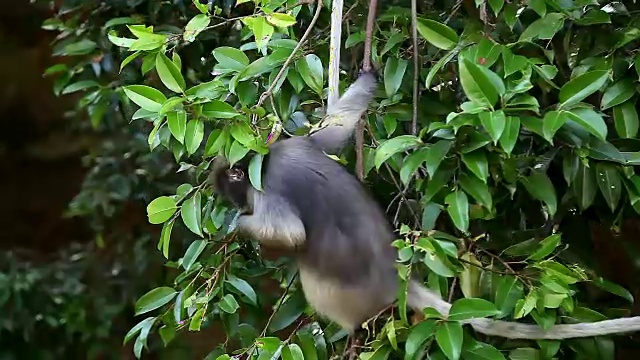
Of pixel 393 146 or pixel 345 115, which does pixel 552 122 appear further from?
pixel 345 115

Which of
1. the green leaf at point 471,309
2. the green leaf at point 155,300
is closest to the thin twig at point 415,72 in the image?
the green leaf at point 471,309

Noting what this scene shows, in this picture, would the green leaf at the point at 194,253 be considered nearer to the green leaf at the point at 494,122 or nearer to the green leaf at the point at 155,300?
the green leaf at the point at 155,300

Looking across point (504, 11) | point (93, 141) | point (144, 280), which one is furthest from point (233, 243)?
point (93, 141)

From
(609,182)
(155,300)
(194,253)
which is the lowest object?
(155,300)

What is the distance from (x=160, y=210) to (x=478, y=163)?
0.46 metres

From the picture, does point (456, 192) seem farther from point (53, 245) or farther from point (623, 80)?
point (53, 245)

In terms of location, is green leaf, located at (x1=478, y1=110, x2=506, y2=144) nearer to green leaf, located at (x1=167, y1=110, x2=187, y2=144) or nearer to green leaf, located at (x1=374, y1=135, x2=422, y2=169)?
green leaf, located at (x1=374, y1=135, x2=422, y2=169)

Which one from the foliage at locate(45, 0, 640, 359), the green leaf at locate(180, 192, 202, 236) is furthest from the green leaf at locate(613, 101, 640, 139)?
the green leaf at locate(180, 192, 202, 236)

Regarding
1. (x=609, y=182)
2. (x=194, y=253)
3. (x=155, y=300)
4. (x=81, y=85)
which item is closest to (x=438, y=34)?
(x=609, y=182)

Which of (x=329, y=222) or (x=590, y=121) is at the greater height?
(x=590, y=121)

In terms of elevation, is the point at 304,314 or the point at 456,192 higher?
the point at 456,192

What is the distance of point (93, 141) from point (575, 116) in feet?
8.49

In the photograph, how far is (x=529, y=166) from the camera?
102cm

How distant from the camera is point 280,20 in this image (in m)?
0.94
